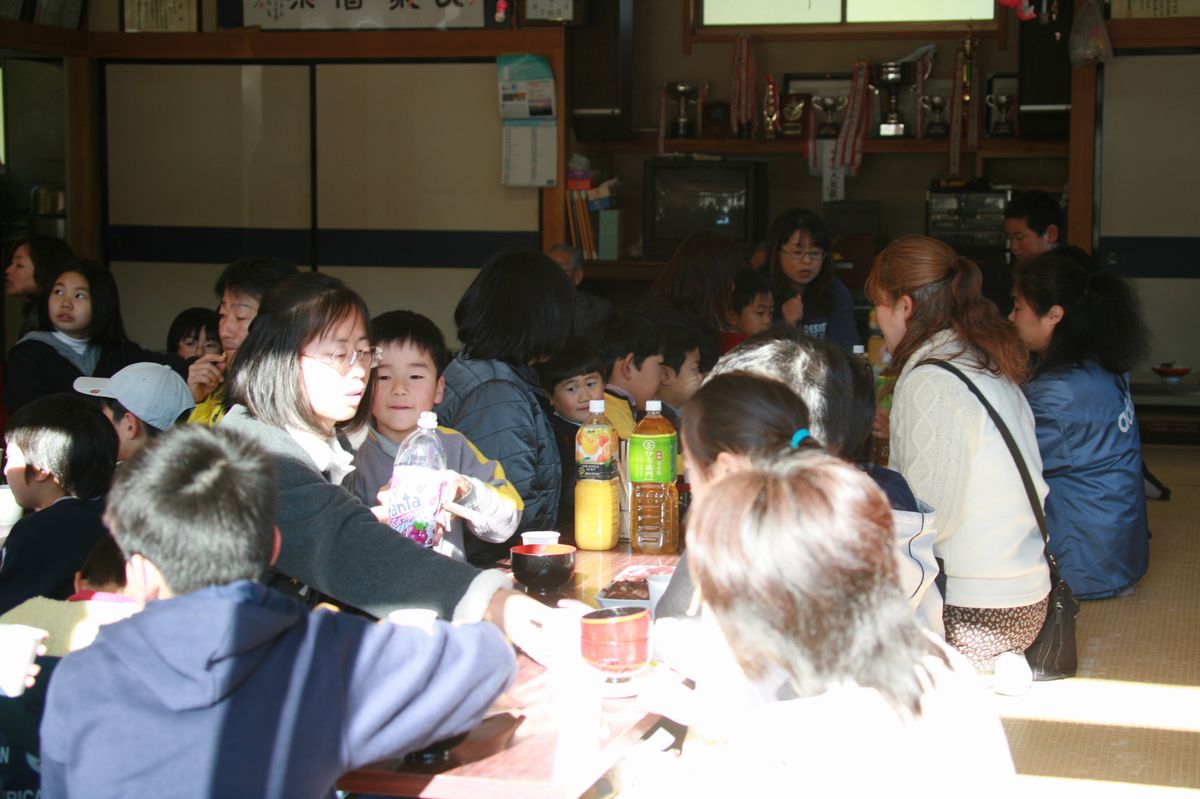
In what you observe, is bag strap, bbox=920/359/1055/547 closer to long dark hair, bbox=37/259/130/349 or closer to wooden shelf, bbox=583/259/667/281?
long dark hair, bbox=37/259/130/349

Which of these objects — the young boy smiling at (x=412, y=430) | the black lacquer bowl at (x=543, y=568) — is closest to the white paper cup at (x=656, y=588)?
the black lacquer bowl at (x=543, y=568)

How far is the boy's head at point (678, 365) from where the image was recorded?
397cm

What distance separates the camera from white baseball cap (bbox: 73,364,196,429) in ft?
10.2

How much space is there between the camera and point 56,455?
2605mm

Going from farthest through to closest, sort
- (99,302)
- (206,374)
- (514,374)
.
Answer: (99,302) → (206,374) → (514,374)

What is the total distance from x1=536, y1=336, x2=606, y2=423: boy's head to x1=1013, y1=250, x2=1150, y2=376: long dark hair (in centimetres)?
162

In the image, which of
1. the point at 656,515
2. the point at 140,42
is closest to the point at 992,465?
the point at 656,515

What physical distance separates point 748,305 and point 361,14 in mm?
3101

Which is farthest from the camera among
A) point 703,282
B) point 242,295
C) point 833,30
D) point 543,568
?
point 833,30

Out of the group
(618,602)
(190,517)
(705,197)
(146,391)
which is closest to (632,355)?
(146,391)

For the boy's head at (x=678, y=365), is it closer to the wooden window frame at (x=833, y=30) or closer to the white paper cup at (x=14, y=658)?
the white paper cup at (x=14, y=658)

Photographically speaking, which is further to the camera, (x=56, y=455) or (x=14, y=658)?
(x=56, y=455)

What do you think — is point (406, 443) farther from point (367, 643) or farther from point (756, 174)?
point (756, 174)

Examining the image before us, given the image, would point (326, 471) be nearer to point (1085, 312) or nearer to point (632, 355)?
point (632, 355)
